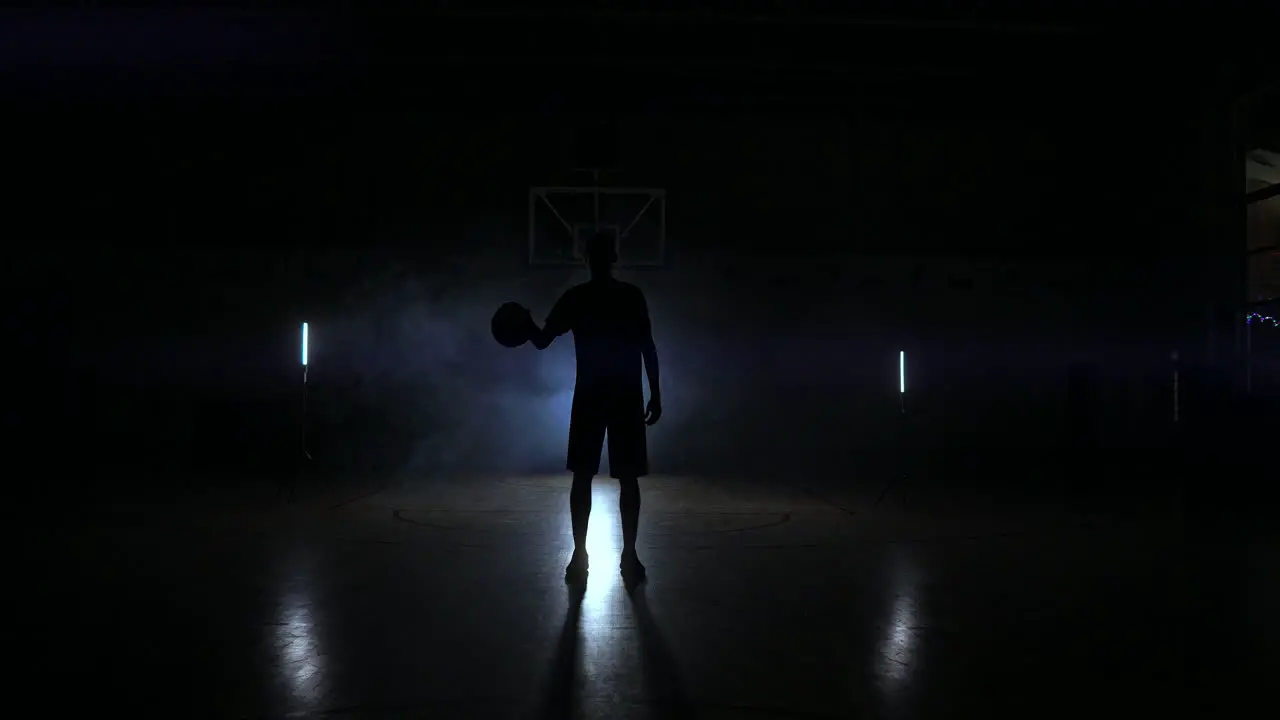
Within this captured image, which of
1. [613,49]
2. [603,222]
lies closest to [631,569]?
[613,49]

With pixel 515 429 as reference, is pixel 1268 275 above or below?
above

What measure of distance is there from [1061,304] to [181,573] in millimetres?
10075

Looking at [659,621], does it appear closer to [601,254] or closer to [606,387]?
[606,387]

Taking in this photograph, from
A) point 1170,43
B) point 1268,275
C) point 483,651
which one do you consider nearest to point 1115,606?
point 483,651

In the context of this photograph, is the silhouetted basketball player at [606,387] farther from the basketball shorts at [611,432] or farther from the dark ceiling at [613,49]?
the dark ceiling at [613,49]

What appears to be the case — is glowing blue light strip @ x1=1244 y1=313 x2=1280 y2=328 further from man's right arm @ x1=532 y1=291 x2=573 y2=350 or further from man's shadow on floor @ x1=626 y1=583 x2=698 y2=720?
man's shadow on floor @ x1=626 y1=583 x2=698 y2=720

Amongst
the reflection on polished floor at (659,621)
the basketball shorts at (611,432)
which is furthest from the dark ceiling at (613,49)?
the basketball shorts at (611,432)

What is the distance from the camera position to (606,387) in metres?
3.89

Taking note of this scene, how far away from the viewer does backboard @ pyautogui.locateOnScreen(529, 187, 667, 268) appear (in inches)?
407

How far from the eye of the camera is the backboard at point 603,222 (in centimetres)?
1034

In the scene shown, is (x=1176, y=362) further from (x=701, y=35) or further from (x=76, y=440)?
(x=76, y=440)

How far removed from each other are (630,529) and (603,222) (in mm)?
6960

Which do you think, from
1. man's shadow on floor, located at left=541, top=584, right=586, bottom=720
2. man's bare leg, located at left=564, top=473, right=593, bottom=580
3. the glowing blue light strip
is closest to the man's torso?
man's bare leg, located at left=564, top=473, right=593, bottom=580

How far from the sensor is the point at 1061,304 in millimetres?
11117
